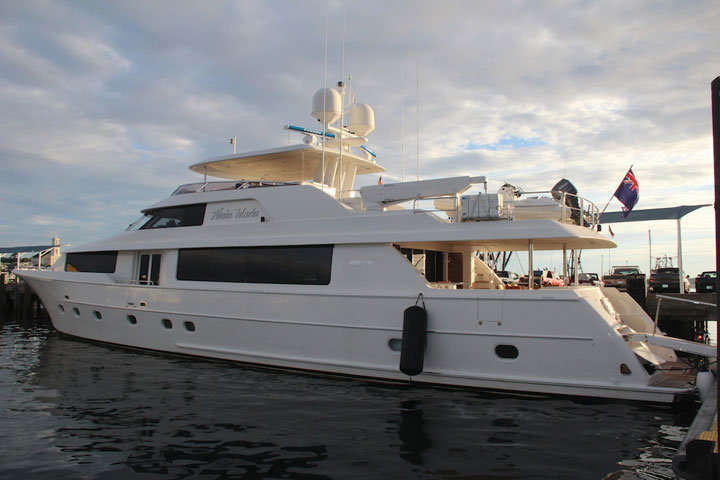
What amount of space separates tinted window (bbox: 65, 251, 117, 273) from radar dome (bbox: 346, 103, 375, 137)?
5956 millimetres

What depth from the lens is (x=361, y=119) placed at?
36.9 ft

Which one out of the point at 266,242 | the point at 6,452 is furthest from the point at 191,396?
the point at 266,242

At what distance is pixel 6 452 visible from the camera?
4867 mm

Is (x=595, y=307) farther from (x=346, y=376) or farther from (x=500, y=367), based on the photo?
(x=346, y=376)

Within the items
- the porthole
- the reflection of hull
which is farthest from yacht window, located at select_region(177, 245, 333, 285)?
the porthole

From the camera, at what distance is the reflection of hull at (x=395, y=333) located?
244 inches

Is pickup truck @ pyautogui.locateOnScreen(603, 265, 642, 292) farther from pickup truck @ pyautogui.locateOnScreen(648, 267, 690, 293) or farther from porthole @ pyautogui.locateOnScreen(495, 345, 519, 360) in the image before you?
porthole @ pyautogui.locateOnScreen(495, 345, 519, 360)

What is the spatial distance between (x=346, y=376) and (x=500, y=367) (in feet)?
7.77

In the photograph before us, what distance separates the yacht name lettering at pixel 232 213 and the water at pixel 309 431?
114 inches

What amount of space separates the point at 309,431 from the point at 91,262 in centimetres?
790

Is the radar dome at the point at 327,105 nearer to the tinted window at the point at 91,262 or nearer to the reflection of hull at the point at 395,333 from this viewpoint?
the reflection of hull at the point at 395,333

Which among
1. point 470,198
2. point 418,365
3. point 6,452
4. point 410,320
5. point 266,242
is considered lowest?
point 6,452

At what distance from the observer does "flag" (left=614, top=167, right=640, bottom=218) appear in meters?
11.1

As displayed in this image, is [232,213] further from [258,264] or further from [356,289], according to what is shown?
[356,289]
